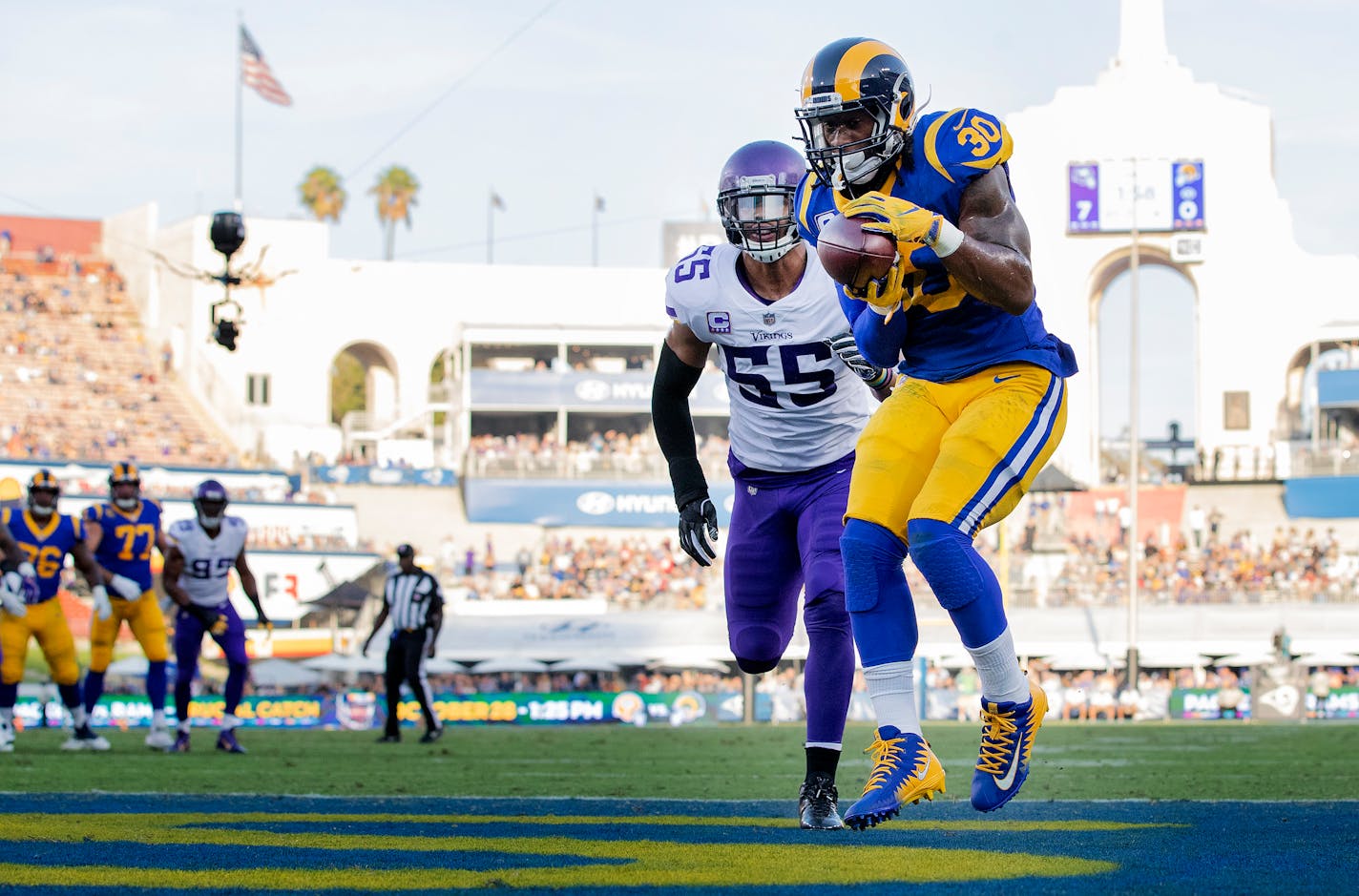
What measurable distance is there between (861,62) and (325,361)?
53.0 metres

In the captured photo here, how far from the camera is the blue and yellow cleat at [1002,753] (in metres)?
5.49

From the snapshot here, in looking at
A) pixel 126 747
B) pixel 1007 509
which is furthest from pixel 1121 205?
pixel 1007 509

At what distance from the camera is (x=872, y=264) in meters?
5.15

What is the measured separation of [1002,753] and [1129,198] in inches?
1936

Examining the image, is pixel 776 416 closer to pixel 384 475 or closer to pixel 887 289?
pixel 887 289

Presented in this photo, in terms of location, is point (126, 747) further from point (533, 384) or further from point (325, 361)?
point (325, 361)

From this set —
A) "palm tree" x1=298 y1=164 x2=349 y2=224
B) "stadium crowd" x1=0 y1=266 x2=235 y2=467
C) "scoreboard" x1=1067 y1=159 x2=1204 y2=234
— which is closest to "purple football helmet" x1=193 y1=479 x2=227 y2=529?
"stadium crowd" x1=0 y1=266 x2=235 y2=467

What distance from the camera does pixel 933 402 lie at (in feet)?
18.5

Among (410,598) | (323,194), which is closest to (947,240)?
(410,598)

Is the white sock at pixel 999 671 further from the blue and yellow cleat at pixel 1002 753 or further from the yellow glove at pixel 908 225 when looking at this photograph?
the yellow glove at pixel 908 225

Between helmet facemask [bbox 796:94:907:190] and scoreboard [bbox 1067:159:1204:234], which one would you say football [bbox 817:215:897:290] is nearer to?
helmet facemask [bbox 796:94:907:190]

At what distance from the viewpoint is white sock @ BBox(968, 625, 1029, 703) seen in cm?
555

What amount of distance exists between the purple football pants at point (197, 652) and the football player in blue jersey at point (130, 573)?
246mm

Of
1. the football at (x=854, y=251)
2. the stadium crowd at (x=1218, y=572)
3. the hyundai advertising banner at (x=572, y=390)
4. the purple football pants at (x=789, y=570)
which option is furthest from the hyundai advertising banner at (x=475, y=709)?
the hyundai advertising banner at (x=572, y=390)
